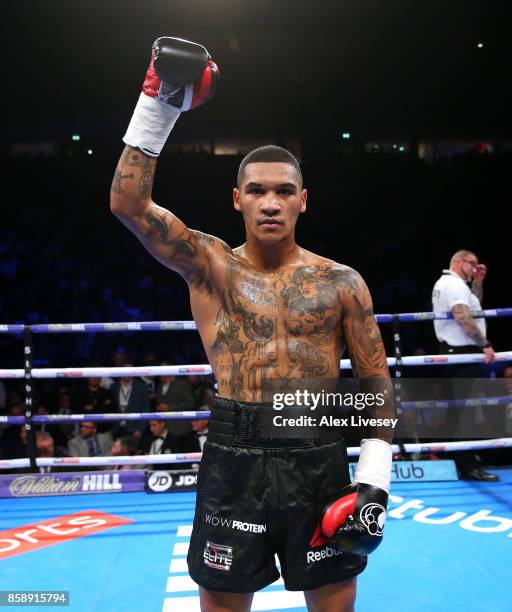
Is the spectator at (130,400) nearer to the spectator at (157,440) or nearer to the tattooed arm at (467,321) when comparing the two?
the spectator at (157,440)

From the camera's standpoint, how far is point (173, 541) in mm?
3035

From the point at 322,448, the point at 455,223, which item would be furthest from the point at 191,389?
the point at 455,223

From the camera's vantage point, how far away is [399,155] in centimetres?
1098

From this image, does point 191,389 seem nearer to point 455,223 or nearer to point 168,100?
point 168,100

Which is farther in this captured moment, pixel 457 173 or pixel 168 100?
pixel 457 173

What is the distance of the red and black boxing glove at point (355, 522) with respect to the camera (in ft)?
4.48

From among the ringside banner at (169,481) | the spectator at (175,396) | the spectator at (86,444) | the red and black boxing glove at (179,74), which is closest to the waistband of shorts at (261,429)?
the red and black boxing glove at (179,74)

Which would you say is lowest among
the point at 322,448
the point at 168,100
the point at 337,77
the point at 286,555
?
the point at 286,555

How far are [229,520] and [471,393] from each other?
121 inches

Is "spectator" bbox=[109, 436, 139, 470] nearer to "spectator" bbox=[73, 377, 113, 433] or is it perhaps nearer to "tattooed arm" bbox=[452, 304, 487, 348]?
"spectator" bbox=[73, 377, 113, 433]

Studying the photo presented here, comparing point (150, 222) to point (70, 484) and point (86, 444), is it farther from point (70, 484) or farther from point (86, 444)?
point (86, 444)

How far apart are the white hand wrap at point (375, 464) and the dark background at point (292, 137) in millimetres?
7537

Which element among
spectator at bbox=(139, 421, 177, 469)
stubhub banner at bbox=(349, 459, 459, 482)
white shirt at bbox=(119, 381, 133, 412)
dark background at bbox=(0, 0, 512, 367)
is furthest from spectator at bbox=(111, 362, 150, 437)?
dark background at bbox=(0, 0, 512, 367)

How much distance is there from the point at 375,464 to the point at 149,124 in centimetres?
106
